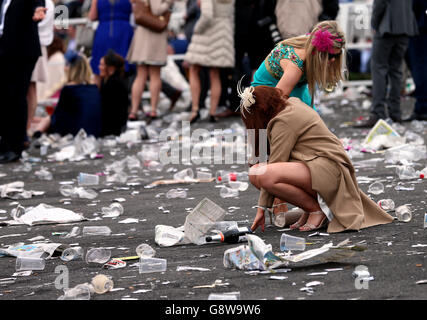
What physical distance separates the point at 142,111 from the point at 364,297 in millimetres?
10524

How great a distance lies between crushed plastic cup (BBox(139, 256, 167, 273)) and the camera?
13.8ft

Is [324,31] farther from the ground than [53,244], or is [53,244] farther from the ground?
[324,31]

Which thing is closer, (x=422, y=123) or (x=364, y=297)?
(x=364, y=297)

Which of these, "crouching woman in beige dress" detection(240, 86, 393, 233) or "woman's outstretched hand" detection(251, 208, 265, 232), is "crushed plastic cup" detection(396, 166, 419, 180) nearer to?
"crouching woman in beige dress" detection(240, 86, 393, 233)

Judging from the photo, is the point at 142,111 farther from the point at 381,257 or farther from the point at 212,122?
the point at 381,257

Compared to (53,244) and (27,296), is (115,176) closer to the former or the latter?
(53,244)

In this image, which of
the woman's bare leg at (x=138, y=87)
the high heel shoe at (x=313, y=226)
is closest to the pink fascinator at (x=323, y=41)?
the high heel shoe at (x=313, y=226)

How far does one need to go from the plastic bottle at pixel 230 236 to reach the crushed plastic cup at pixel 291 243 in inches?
15.1

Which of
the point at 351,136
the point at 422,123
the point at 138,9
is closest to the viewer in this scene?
the point at 351,136

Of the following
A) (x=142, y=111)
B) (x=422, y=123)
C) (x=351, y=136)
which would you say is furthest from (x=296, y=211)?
(x=142, y=111)

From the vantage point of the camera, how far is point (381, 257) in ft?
13.6

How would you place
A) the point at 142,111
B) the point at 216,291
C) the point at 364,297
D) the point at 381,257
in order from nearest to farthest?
the point at 364,297, the point at 216,291, the point at 381,257, the point at 142,111

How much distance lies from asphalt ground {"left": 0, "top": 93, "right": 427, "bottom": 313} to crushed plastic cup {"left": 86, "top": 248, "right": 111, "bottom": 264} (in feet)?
0.14

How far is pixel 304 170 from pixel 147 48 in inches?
279
